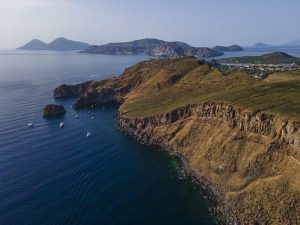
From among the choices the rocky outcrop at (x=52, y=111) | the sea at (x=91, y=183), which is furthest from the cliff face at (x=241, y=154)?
the rocky outcrop at (x=52, y=111)

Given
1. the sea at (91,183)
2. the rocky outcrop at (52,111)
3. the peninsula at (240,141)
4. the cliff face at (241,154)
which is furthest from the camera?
the rocky outcrop at (52,111)

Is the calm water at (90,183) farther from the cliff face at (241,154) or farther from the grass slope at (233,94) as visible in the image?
the grass slope at (233,94)

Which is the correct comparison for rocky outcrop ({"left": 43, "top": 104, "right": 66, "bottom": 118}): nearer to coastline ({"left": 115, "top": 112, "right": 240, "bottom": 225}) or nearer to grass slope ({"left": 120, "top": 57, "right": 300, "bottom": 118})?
grass slope ({"left": 120, "top": 57, "right": 300, "bottom": 118})

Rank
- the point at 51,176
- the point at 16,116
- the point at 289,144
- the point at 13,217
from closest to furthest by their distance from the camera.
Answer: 1. the point at 13,217
2. the point at 289,144
3. the point at 51,176
4. the point at 16,116

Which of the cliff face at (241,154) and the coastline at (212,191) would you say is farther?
the coastline at (212,191)

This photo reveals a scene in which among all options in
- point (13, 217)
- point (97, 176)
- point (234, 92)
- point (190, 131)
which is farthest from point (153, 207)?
point (234, 92)

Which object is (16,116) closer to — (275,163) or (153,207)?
(153,207)

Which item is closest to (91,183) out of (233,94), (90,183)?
(90,183)

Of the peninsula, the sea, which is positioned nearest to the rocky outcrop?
the sea
